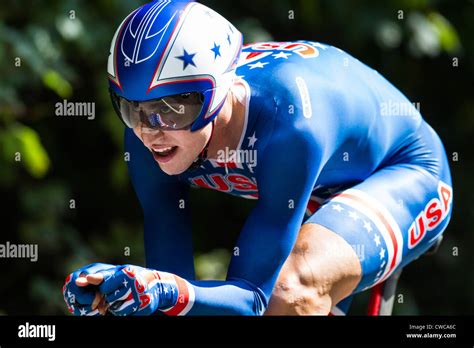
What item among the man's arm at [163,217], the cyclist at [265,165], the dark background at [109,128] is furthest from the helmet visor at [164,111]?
the dark background at [109,128]

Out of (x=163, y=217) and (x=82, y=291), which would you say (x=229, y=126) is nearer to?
(x=163, y=217)

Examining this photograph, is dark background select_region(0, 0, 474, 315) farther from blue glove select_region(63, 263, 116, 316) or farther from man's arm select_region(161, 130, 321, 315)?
blue glove select_region(63, 263, 116, 316)

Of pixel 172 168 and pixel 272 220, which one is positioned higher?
pixel 172 168

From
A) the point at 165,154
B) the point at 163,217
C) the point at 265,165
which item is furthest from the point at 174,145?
the point at 163,217

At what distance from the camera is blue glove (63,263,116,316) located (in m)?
3.57

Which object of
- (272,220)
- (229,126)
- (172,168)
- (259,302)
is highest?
Answer: (229,126)

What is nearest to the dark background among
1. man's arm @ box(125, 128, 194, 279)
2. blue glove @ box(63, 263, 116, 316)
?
man's arm @ box(125, 128, 194, 279)

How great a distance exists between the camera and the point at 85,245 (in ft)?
26.6

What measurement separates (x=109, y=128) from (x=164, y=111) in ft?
12.3

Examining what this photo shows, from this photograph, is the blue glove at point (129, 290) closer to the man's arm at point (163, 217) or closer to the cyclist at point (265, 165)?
the cyclist at point (265, 165)

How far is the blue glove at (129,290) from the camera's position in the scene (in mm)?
3541

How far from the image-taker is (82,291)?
3582 mm

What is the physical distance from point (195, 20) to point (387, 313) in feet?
4.96

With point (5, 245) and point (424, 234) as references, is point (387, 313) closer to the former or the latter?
point (424, 234)
